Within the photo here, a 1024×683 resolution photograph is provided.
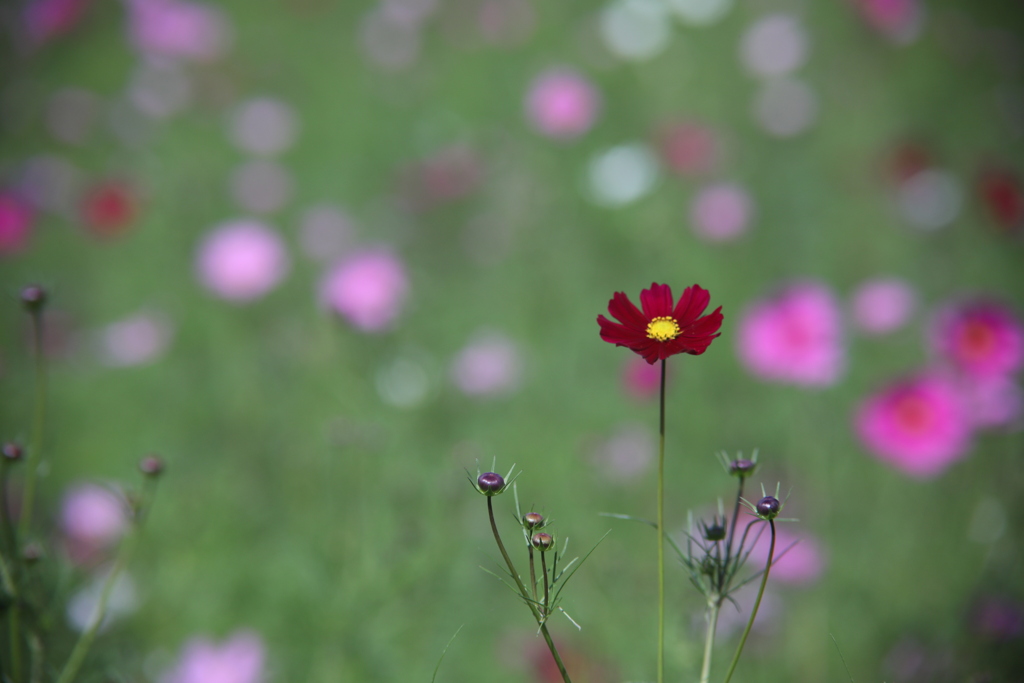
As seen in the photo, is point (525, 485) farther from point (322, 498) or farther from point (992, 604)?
point (992, 604)

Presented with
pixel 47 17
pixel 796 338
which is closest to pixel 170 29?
pixel 47 17

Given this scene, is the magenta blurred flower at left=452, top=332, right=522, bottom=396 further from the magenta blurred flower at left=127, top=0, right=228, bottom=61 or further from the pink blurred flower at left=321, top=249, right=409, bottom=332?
the magenta blurred flower at left=127, top=0, right=228, bottom=61

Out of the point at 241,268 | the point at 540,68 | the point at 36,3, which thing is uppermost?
the point at 540,68

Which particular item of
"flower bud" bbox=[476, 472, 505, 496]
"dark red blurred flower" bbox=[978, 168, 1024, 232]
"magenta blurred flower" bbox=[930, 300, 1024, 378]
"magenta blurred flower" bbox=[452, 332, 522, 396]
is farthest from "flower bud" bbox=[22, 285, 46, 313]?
"dark red blurred flower" bbox=[978, 168, 1024, 232]

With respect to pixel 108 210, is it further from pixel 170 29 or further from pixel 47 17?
pixel 47 17

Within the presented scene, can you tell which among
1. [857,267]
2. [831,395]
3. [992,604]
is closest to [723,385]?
[831,395]

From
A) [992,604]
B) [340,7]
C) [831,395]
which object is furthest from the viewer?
[340,7]
